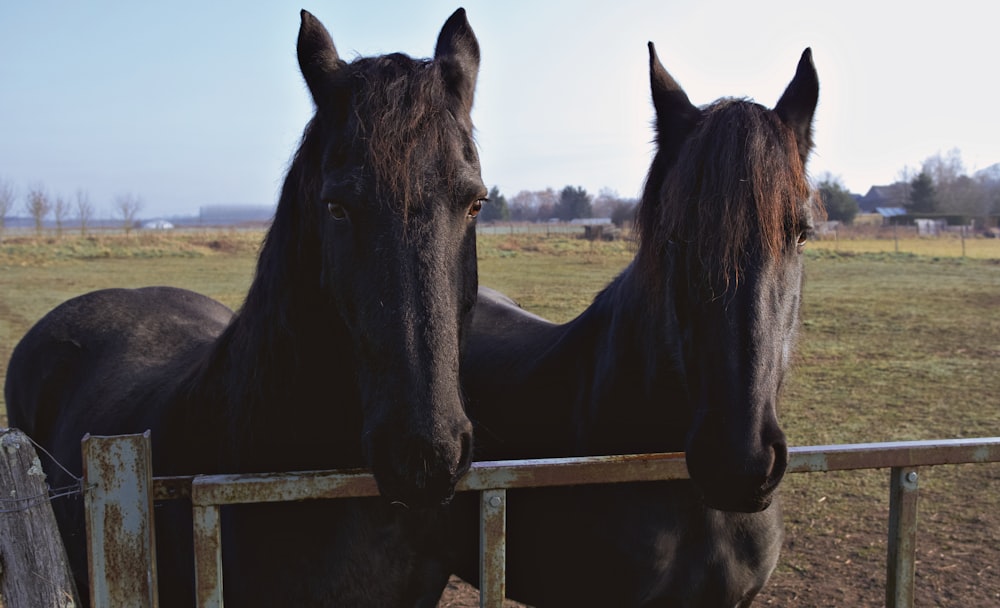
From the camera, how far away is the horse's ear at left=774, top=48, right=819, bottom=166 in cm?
230

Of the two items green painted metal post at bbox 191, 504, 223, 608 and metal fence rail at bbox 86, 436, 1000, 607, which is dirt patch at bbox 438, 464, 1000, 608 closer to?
metal fence rail at bbox 86, 436, 1000, 607

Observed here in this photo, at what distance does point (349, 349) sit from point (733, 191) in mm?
1141

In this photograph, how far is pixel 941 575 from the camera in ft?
14.3

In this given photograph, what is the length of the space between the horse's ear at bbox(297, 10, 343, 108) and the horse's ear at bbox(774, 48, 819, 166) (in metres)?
1.39

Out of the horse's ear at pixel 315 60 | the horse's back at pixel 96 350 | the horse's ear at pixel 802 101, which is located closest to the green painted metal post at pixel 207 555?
the horse's ear at pixel 315 60

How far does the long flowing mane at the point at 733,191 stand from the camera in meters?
1.92

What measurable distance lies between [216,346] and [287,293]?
0.49 m

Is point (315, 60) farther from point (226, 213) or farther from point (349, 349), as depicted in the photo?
point (226, 213)

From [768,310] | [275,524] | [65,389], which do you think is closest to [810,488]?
[768,310]

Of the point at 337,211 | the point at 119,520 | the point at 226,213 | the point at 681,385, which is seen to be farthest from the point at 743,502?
the point at 226,213

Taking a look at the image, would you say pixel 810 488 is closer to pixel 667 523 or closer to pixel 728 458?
pixel 667 523

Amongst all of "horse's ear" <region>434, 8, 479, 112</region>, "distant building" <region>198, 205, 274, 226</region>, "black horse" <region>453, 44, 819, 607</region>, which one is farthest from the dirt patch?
"distant building" <region>198, 205, 274, 226</region>

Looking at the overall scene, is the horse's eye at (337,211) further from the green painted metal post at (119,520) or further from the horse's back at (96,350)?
the horse's back at (96,350)

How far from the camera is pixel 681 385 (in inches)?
91.2
